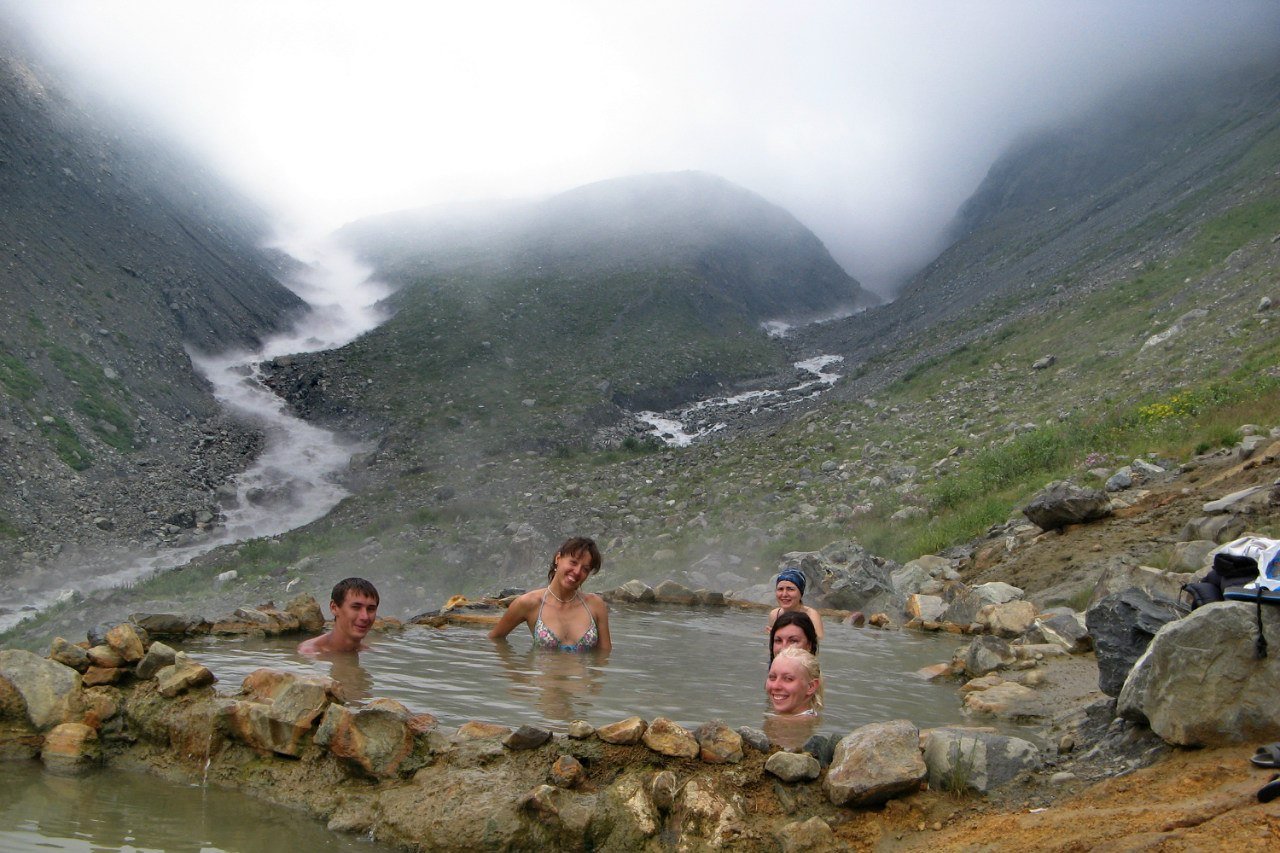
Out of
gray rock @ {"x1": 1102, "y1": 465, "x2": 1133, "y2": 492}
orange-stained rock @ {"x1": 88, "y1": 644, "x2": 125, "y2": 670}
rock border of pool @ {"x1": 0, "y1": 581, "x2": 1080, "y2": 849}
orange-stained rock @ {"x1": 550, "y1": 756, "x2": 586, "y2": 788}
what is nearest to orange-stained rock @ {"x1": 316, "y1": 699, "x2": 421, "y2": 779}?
rock border of pool @ {"x1": 0, "y1": 581, "x2": 1080, "y2": 849}

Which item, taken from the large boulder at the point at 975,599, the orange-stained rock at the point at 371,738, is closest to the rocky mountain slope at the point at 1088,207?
the large boulder at the point at 975,599

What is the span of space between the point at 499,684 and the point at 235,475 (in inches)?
Answer: 901

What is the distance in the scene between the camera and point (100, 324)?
2797 centimetres

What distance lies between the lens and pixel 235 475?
25359 mm

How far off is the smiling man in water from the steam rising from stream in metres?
11.2

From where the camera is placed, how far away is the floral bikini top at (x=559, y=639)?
Result: 683 cm

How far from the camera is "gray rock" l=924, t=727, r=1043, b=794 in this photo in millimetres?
3535

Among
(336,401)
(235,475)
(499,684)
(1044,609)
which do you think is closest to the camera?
(499,684)

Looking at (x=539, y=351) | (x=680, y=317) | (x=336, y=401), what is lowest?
(x=336, y=401)

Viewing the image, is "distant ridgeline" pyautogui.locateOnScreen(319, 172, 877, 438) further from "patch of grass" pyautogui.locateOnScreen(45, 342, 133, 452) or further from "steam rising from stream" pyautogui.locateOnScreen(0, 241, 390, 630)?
"patch of grass" pyautogui.locateOnScreen(45, 342, 133, 452)

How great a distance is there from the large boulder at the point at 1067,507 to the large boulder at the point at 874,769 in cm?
698

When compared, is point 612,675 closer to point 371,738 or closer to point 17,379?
point 371,738

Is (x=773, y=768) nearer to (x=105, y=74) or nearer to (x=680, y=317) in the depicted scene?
(x=680, y=317)

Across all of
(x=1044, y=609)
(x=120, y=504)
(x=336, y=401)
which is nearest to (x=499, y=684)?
(x=1044, y=609)
